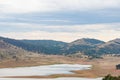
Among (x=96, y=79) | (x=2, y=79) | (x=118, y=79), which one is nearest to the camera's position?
(x=118, y=79)

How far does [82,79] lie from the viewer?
180 meters

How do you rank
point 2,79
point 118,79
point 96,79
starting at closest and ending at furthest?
point 118,79 → point 2,79 → point 96,79

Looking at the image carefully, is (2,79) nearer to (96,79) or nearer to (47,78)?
(47,78)

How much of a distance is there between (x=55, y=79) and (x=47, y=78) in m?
8.90

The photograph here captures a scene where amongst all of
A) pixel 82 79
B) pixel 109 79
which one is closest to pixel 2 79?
pixel 82 79

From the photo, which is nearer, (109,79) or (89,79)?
(109,79)

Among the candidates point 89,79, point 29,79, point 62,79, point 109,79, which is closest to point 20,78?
point 29,79

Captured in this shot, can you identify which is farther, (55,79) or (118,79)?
(55,79)

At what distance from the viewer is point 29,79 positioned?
174750 mm

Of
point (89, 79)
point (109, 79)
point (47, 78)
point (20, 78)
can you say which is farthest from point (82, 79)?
point (109, 79)

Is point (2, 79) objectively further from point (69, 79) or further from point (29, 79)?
point (69, 79)

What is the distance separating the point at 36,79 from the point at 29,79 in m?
3.68

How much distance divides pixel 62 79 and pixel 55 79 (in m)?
4.08

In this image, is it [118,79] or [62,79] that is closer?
[118,79]
